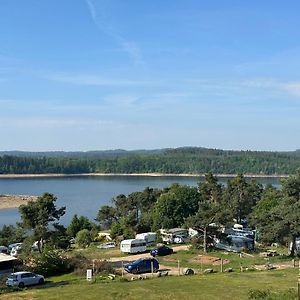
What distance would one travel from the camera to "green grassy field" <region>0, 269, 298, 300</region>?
683 inches

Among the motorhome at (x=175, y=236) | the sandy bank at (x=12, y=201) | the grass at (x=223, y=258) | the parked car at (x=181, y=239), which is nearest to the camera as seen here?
the grass at (x=223, y=258)

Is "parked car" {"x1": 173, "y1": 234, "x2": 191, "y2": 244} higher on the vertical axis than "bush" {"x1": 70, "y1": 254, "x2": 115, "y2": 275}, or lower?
lower

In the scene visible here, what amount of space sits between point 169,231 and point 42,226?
40.7 feet

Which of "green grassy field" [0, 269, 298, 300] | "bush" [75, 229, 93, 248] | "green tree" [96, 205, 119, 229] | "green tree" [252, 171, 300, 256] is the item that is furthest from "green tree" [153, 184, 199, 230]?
"green grassy field" [0, 269, 298, 300]

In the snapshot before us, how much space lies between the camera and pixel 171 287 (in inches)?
753

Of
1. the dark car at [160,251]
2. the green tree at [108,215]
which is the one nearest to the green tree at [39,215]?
the dark car at [160,251]

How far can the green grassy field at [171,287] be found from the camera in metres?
17.4

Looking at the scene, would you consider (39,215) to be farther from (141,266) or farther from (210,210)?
(141,266)

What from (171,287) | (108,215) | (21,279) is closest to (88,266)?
(21,279)

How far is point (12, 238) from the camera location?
1970 inches

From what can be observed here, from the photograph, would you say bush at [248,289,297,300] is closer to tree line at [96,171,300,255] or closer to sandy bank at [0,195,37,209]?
tree line at [96,171,300,255]

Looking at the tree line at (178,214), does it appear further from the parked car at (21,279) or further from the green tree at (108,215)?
the parked car at (21,279)

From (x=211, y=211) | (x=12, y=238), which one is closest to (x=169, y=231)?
(x=211, y=211)

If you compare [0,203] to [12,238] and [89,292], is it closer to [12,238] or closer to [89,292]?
[12,238]
